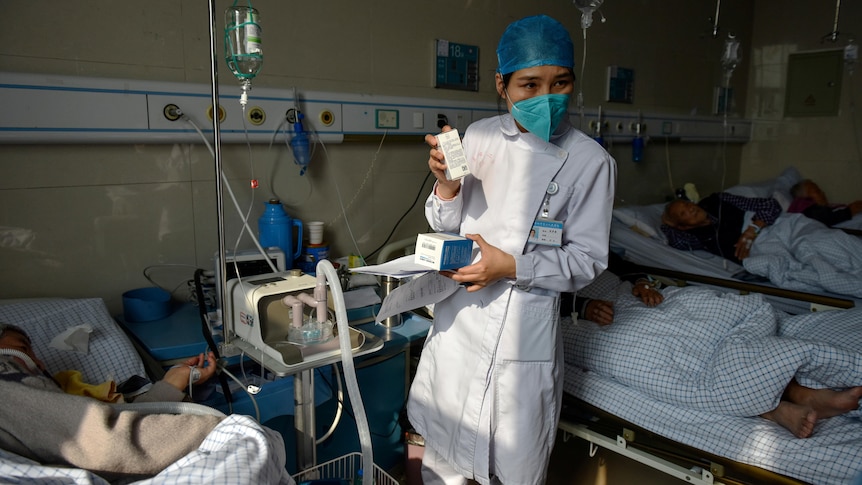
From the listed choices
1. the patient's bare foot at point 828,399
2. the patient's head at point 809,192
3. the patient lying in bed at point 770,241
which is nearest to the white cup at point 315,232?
the patient's bare foot at point 828,399

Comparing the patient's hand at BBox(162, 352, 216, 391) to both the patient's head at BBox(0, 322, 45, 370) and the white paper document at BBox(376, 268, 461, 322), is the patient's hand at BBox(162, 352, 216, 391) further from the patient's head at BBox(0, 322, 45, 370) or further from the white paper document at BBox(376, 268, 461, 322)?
the white paper document at BBox(376, 268, 461, 322)

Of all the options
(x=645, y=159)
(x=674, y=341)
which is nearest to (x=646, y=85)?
(x=645, y=159)

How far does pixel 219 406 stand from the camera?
151 cm

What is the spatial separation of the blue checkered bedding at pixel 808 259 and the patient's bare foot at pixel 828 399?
111 cm

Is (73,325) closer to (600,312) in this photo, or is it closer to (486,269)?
(486,269)

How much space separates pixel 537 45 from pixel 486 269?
1.80 feet

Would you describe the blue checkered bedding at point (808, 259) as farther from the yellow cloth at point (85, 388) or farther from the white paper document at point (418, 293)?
the yellow cloth at point (85, 388)

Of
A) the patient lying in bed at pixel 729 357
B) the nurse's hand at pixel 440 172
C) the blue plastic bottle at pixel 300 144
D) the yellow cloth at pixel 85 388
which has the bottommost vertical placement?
the patient lying in bed at pixel 729 357

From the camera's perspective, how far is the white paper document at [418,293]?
1522 millimetres

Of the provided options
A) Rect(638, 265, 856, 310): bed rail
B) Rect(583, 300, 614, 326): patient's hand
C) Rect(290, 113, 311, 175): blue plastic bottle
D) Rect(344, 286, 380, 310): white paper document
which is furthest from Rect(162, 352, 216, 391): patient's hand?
Rect(638, 265, 856, 310): bed rail

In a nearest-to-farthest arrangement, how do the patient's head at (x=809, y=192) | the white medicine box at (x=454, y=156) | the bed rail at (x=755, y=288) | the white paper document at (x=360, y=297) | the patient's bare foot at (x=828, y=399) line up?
the white medicine box at (x=454, y=156)
the patient's bare foot at (x=828, y=399)
the white paper document at (x=360, y=297)
the bed rail at (x=755, y=288)
the patient's head at (x=809, y=192)

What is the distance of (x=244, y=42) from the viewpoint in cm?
144

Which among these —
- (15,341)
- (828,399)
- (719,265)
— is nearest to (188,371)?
(15,341)

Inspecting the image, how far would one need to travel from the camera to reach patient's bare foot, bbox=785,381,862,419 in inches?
62.7
